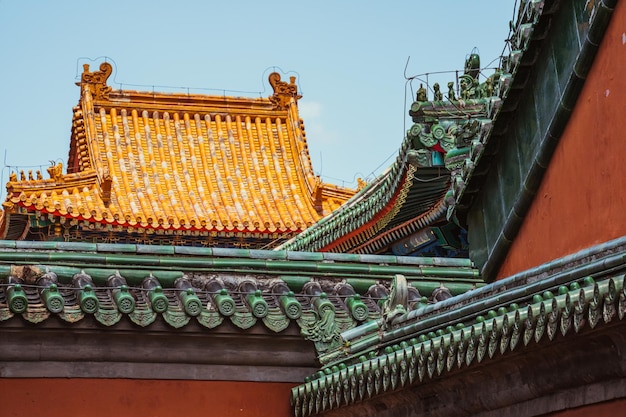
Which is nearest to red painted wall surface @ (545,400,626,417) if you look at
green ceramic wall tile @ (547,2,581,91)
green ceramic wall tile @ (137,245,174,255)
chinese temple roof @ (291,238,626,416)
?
chinese temple roof @ (291,238,626,416)

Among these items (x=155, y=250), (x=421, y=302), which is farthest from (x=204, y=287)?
(x=421, y=302)

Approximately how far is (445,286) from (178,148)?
15.4 metres

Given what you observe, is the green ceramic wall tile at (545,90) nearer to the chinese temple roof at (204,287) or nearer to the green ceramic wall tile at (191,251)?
the chinese temple roof at (204,287)

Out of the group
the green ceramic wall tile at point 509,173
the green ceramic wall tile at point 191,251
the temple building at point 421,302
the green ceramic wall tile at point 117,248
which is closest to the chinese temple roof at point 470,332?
the temple building at point 421,302

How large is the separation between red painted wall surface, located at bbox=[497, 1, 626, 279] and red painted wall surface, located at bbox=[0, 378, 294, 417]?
2126 mm

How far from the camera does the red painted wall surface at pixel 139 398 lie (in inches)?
368

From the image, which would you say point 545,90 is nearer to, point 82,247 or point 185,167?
point 82,247

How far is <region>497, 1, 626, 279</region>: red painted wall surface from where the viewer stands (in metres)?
8.07

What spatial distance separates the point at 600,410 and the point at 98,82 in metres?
20.4

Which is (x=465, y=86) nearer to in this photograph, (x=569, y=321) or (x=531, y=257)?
(x=531, y=257)

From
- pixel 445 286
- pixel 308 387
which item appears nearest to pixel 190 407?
pixel 308 387

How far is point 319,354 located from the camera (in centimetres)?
952

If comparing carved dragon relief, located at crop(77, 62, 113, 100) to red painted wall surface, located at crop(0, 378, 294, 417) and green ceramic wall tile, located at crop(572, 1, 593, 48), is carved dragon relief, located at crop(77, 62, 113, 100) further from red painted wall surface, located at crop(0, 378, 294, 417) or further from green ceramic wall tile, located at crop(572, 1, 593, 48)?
green ceramic wall tile, located at crop(572, 1, 593, 48)

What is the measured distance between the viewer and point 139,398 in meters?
9.57
